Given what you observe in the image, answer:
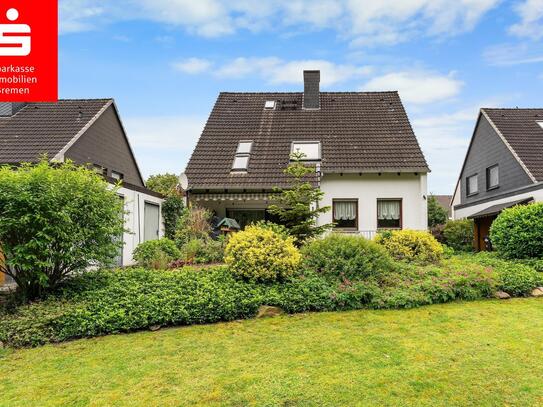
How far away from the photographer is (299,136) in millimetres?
19469

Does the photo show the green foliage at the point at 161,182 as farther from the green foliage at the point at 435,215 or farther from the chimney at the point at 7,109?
the green foliage at the point at 435,215

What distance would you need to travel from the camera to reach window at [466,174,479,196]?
2457 cm

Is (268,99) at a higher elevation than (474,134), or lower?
higher

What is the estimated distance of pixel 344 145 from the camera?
18.8 m

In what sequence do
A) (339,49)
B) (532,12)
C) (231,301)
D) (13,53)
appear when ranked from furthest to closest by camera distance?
(339,49)
(532,12)
(13,53)
(231,301)

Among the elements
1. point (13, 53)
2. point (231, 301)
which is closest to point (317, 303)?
point (231, 301)

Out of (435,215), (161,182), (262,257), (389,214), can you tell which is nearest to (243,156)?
(389,214)

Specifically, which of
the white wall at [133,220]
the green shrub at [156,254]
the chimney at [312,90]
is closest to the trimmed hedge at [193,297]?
the green shrub at [156,254]

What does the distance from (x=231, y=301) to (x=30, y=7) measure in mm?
8767

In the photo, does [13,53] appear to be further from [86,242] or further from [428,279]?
[428,279]

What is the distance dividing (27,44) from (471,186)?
83.8 feet

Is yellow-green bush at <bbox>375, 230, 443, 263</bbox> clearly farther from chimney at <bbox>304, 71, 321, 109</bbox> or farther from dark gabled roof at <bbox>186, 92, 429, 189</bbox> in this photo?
chimney at <bbox>304, 71, 321, 109</bbox>

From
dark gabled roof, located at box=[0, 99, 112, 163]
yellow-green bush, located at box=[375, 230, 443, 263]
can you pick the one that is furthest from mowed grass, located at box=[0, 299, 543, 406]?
dark gabled roof, located at box=[0, 99, 112, 163]

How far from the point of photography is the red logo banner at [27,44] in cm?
919
